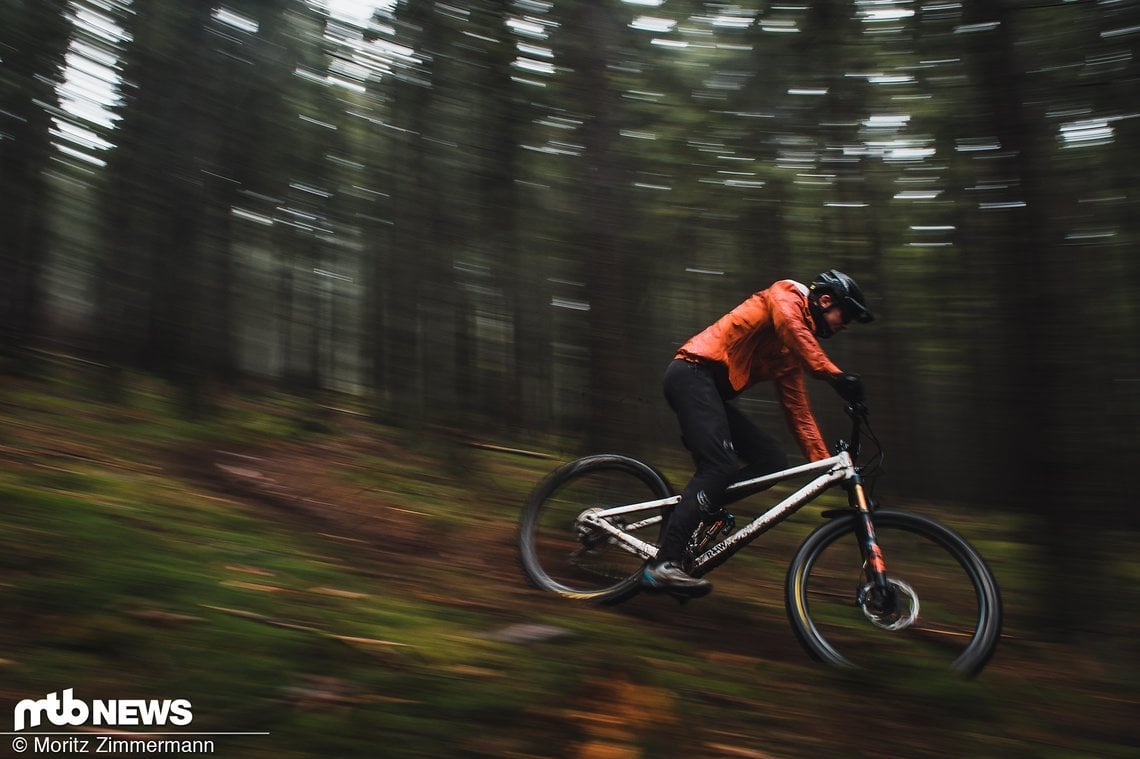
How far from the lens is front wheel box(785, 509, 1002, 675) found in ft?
12.1

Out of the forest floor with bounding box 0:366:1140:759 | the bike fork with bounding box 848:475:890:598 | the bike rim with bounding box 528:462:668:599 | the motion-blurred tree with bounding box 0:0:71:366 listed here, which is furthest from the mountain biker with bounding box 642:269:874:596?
the motion-blurred tree with bounding box 0:0:71:366

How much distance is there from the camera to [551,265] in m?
9.26

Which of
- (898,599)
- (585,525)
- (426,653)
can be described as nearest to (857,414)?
(898,599)

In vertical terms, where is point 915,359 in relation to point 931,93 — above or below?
below

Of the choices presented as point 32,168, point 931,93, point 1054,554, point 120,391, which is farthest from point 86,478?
point 931,93

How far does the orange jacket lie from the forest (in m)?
1.28

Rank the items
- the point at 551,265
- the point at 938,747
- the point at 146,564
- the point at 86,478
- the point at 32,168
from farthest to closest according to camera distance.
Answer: the point at 32,168, the point at 551,265, the point at 86,478, the point at 146,564, the point at 938,747

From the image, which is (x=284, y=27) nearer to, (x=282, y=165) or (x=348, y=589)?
(x=282, y=165)

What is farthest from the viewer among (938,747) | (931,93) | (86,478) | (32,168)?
(32,168)

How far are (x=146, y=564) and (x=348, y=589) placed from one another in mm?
1042

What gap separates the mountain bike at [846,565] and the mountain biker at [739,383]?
0.16 m

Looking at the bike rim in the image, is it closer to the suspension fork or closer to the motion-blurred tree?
the suspension fork

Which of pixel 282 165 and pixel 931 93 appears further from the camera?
pixel 282 165

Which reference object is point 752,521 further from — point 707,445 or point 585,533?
point 585,533
